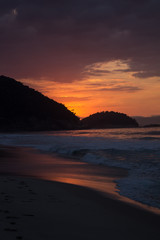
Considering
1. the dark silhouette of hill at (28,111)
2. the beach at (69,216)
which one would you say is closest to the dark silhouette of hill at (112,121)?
the dark silhouette of hill at (28,111)

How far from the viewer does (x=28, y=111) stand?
118m

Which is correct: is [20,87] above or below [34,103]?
above

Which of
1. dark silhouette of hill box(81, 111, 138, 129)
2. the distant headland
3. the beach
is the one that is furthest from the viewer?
dark silhouette of hill box(81, 111, 138, 129)

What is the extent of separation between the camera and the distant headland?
108438 millimetres

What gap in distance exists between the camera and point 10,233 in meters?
3.15

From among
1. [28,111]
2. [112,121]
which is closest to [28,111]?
[28,111]

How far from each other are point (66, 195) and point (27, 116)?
111712 millimetres

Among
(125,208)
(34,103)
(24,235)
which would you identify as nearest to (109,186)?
(125,208)

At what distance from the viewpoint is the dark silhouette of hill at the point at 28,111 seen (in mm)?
108456

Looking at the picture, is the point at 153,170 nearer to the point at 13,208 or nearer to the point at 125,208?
the point at 125,208

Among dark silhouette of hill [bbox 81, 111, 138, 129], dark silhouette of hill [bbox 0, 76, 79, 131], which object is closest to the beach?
dark silhouette of hill [bbox 0, 76, 79, 131]

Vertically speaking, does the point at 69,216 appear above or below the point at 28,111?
below

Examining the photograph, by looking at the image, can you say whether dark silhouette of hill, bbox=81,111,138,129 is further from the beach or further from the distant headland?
the beach

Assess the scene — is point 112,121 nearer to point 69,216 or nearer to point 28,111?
point 28,111
